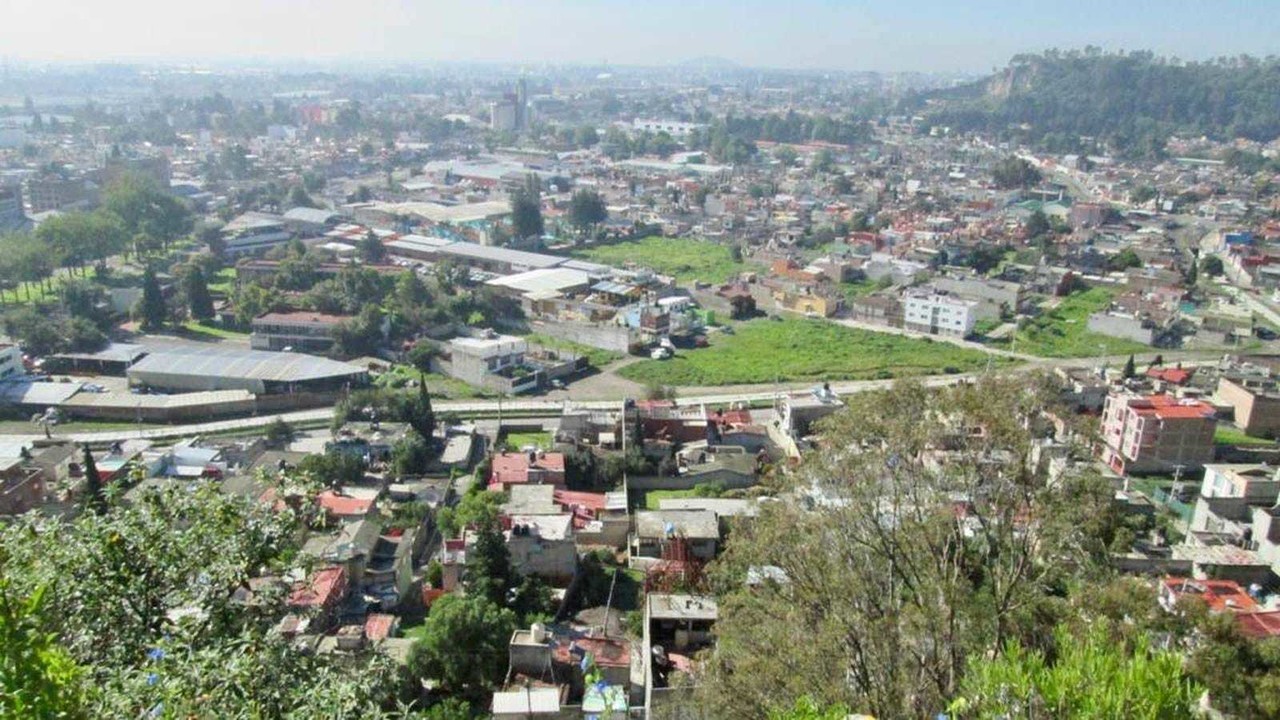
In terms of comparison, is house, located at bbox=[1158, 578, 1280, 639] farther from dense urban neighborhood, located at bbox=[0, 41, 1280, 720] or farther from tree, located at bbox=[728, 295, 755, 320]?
tree, located at bbox=[728, 295, 755, 320]

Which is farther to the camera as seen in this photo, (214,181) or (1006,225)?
(214,181)

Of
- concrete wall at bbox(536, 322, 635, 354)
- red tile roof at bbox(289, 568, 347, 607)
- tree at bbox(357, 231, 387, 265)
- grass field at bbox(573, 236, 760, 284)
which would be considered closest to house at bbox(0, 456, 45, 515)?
red tile roof at bbox(289, 568, 347, 607)

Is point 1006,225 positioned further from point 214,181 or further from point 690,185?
point 214,181

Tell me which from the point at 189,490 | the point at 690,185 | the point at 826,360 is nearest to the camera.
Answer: the point at 189,490

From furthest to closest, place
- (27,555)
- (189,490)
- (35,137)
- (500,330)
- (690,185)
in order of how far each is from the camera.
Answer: (35,137), (690,185), (500,330), (189,490), (27,555)

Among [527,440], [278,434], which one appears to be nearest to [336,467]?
[278,434]

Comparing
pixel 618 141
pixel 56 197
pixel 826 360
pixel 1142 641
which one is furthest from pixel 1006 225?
pixel 56 197
